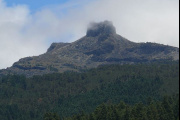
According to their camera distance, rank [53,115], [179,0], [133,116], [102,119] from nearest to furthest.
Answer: [179,0] < [133,116] < [102,119] < [53,115]

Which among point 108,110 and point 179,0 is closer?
point 179,0

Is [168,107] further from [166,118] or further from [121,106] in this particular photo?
[121,106]

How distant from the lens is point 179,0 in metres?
56.0

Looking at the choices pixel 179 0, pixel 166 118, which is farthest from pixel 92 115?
pixel 179 0

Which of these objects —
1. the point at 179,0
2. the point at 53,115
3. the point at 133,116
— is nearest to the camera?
the point at 179,0

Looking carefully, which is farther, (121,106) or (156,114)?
(121,106)

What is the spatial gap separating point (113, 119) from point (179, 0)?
373 feet

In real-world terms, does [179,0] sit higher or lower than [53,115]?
higher

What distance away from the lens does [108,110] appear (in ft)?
554

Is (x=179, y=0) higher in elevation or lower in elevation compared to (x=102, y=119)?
higher

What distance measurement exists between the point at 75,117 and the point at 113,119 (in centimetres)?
1998

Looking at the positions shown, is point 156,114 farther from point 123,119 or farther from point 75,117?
point 75,117

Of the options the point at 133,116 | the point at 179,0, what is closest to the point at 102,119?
the point at 133,116

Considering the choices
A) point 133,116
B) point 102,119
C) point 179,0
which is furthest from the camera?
point 102,119
